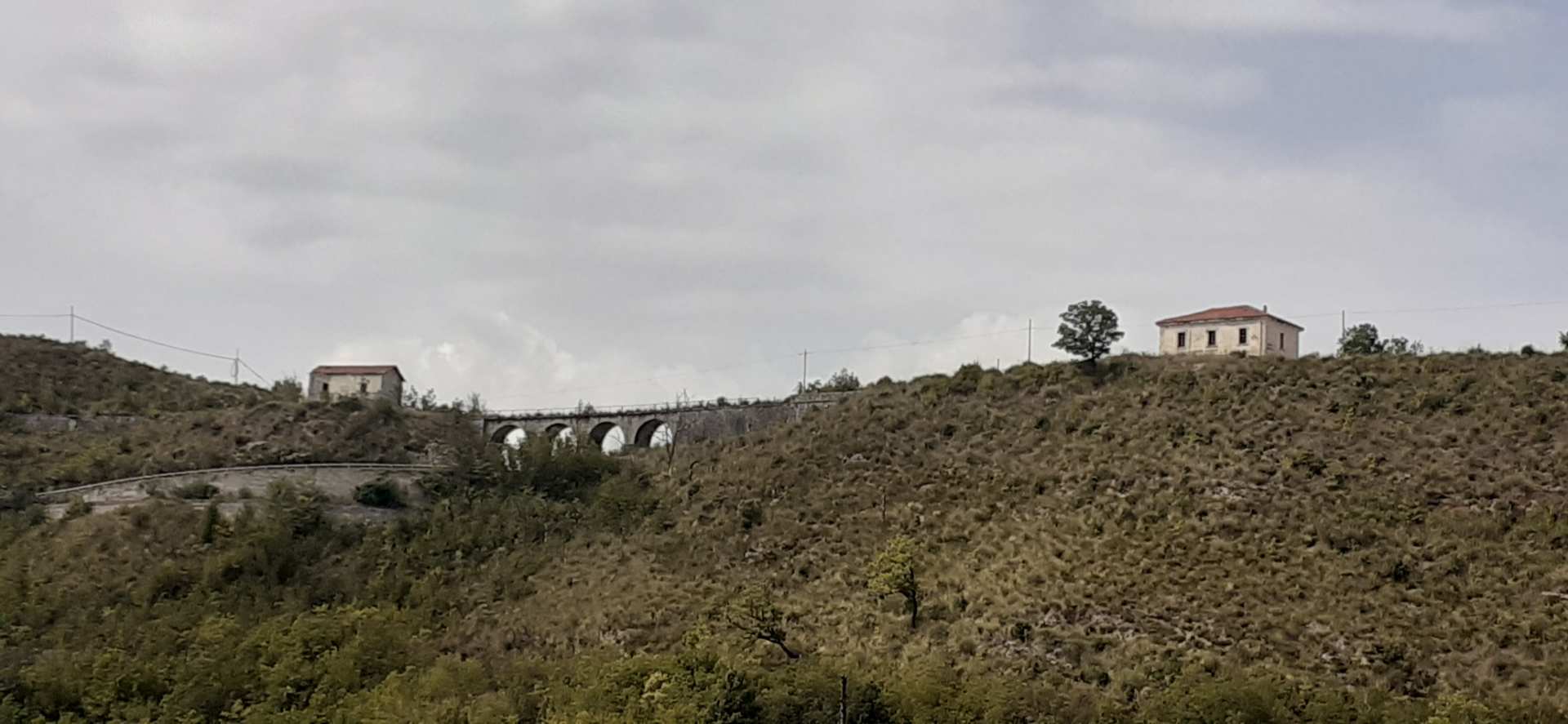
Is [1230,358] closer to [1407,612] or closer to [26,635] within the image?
[1407,612]

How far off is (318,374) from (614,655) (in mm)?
37429

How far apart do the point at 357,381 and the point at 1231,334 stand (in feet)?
128

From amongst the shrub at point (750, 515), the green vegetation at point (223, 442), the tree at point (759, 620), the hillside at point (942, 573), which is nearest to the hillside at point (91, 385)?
the green vegetation at point (223, 442)

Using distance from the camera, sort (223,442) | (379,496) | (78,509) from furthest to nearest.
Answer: (223,442) → (379,496) → (78,509)

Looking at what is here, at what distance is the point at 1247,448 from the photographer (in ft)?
160

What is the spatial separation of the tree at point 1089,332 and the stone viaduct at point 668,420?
30.8ft

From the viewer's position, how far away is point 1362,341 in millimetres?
59375

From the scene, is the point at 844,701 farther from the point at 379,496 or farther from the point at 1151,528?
the point at 379,496

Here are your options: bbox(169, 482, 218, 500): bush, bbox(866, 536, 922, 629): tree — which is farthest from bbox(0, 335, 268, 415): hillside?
bbox(866, 536, 922, 629): tree

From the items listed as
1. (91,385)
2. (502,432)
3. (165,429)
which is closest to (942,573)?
(502,432)

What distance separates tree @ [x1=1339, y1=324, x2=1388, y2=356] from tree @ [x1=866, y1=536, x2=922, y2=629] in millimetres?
23039

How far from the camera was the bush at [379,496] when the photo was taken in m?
55.7

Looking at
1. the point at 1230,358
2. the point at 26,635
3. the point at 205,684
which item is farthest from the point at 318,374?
the point at 1230,358

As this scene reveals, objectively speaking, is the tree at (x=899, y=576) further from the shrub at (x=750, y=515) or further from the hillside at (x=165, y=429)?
the hillside at (x=165, y=429)
